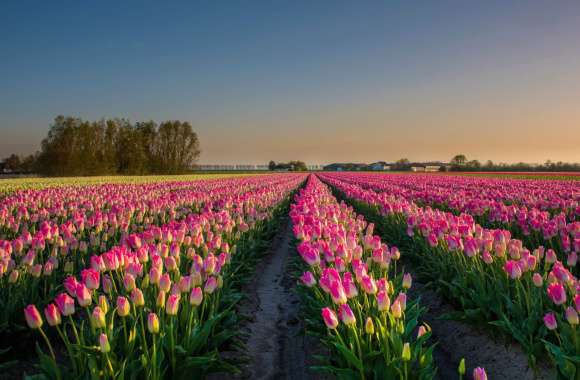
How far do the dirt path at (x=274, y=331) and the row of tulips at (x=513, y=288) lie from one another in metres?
1.69

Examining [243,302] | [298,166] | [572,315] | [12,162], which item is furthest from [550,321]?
[12,162]

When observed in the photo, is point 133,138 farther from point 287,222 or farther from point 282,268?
point 282,268

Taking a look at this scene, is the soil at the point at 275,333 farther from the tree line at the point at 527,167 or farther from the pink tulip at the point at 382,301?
the tree line at the point at 527,167

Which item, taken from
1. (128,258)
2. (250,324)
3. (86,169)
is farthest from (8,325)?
(86,169)

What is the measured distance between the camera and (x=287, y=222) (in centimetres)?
1323

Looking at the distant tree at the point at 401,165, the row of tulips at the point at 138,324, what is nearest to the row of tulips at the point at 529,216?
the row of tulips at the point at 138,324

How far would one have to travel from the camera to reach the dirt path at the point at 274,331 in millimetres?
3785

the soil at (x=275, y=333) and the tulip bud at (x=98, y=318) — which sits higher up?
the tulip bud at (x=98, y=318)

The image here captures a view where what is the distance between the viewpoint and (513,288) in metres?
4.12

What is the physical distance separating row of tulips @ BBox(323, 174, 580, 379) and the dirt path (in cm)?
169

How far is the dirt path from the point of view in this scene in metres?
3.79

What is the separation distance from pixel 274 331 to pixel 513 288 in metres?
2.48

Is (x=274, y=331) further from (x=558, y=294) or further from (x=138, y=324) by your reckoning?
(x=558, y=294)

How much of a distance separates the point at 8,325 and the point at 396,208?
700 centimetres
